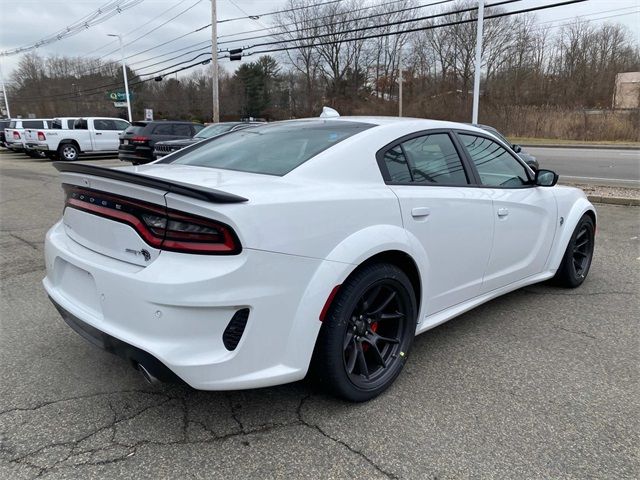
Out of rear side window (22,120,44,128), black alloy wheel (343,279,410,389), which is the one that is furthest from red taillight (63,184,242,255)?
rear side window (22,120,44,128)

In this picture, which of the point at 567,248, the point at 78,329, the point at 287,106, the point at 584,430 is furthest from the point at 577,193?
the point at 287,106

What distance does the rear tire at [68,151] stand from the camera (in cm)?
1975

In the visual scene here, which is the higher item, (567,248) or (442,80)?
(442,80)

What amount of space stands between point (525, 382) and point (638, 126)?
116 feet

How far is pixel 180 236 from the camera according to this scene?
2.03 m

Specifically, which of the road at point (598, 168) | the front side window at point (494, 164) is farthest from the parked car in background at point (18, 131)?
the front side window at point (494, 164)

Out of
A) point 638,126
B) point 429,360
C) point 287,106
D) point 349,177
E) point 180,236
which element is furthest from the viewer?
point 287,106

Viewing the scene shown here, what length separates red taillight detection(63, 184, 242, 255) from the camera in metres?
1.98

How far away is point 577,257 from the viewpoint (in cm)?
459

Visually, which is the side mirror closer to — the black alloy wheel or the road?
the black alloy wheel

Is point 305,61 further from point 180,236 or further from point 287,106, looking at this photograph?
point 180,236

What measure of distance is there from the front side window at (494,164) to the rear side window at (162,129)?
15.1 m

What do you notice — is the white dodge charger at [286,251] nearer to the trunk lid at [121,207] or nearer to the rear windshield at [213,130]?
the trunk lid at [121,207]

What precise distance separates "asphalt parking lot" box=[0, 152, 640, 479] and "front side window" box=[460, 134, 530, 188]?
3.66 feet
